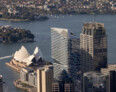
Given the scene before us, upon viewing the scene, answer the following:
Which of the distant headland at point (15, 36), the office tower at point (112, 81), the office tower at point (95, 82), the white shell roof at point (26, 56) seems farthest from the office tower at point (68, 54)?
the distant headland at point (15, 36)

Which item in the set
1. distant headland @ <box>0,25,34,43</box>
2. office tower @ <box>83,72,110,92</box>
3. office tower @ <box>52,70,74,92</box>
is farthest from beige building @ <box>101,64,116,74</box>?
distant headland @ <box>0,25,34,43</box>

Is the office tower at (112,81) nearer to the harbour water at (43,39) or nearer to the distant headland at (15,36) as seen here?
the harbour water at (43,39)

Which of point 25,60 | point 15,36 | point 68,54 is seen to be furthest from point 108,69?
point 15,36

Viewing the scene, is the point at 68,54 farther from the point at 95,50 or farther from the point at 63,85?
the point at 63,85

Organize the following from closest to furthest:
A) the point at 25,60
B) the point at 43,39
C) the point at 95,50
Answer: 1. the point at 95,50
2. the point at 25,60
3. the point at 43,39

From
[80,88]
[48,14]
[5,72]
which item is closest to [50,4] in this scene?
[48,14]

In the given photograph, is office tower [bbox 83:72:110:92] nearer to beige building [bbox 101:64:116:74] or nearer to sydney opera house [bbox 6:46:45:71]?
beige building [bbox 101:64:116:74]

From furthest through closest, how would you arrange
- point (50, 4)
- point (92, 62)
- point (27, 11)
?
point (50, 4) → point (27, 11) → point (92, 62)

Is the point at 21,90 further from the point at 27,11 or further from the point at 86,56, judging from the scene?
the point at 27,11
